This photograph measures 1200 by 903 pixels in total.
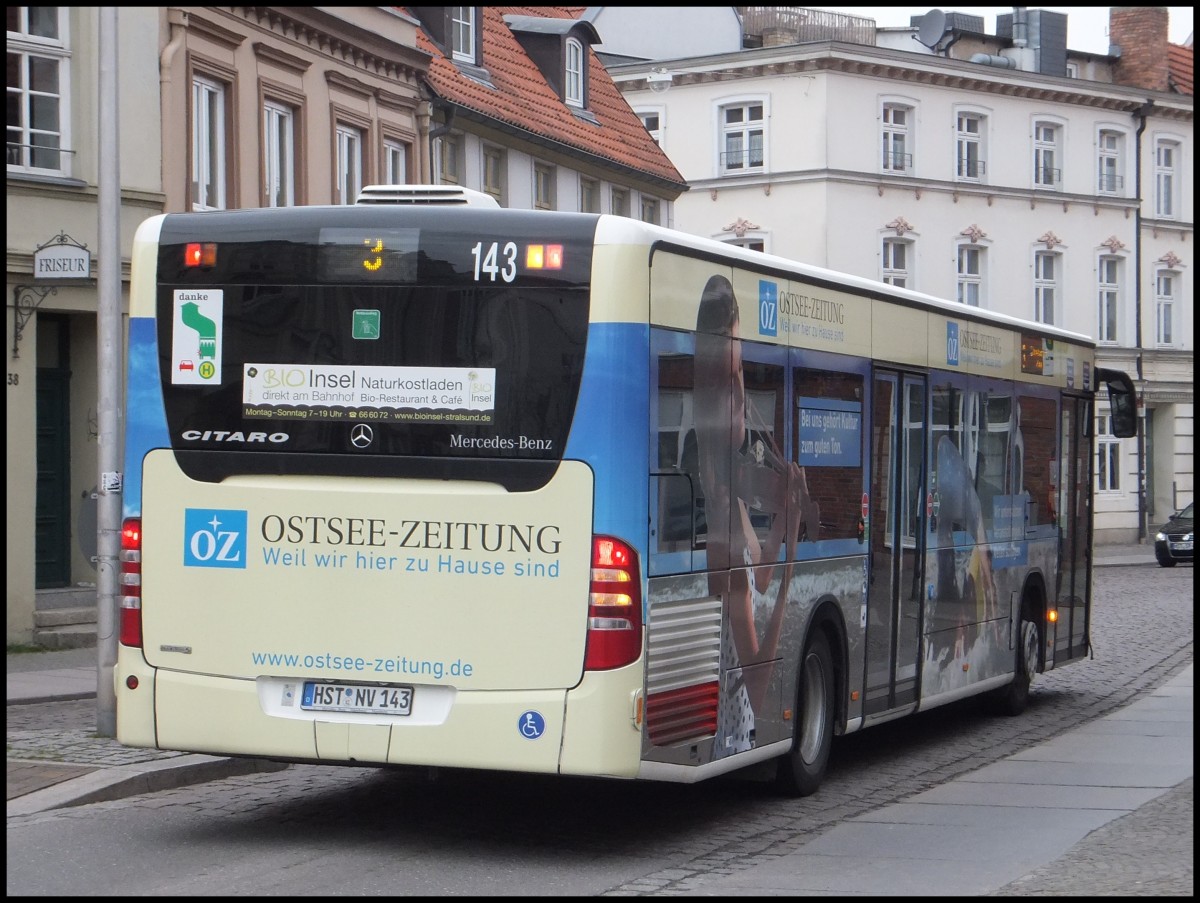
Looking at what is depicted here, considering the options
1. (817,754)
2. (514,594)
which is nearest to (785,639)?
(817,754)

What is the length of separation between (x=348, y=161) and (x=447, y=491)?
19.7 meters

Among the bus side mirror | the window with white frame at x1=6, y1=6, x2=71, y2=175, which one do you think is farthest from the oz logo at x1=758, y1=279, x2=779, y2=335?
the window with white frame at x1=6, y1=6, x2=71, y2=175

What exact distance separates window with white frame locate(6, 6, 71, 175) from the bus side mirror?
10904mm

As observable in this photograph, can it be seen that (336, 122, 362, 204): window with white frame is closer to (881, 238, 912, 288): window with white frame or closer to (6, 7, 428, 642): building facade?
(6, 7, 428, 642): building facade

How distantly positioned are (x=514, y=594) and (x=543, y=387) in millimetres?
929

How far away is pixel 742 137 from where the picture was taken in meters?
51.7

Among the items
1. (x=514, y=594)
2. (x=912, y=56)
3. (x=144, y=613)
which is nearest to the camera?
(x=514, y=594)

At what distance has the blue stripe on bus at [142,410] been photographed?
938 centimetres

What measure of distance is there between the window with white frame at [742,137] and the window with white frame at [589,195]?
42.8 ft

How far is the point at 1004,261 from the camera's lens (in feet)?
176

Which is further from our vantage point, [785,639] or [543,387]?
[785,639]

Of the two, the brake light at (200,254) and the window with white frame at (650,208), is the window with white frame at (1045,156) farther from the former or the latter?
the brake light at (200,254)

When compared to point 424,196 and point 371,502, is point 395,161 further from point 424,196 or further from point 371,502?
point 371,502

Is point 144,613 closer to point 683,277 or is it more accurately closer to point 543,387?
point 543,387
